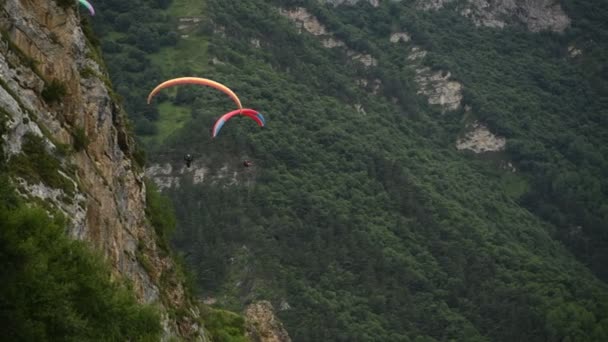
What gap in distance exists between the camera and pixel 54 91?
38750 millimetres

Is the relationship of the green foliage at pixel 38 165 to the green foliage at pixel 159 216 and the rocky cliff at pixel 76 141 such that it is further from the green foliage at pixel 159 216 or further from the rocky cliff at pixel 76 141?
the green foliage at pixel 159 216

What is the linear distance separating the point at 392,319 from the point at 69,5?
429ft

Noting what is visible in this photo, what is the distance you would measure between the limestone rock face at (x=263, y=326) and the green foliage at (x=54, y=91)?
1108 inches

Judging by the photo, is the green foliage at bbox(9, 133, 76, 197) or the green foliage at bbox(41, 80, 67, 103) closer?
the green foliage at bbox(9, 133, 76, 197)

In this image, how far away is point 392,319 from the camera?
555ft

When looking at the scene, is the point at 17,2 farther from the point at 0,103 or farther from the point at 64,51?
the point at 0,103

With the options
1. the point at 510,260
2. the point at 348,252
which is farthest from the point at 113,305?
the point at 510,260

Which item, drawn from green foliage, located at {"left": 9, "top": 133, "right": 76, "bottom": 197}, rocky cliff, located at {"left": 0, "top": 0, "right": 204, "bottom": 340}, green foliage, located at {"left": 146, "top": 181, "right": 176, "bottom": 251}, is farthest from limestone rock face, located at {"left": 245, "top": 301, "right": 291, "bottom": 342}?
green foliage, located at {"left": 9, "top": 133, "right": 76, "bottom": 197}

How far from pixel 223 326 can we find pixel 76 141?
84.0ft

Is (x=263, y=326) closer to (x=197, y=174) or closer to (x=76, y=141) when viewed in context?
(x=76, y=141)

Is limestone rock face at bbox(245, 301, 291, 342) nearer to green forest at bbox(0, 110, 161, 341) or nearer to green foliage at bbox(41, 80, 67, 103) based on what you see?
green foliage at bbox(41, 80, 67, 103)

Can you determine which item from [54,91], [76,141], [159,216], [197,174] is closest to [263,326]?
[159,216]

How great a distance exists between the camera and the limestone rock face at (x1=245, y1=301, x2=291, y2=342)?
216 ft

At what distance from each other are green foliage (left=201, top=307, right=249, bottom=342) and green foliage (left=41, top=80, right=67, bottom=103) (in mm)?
17649
